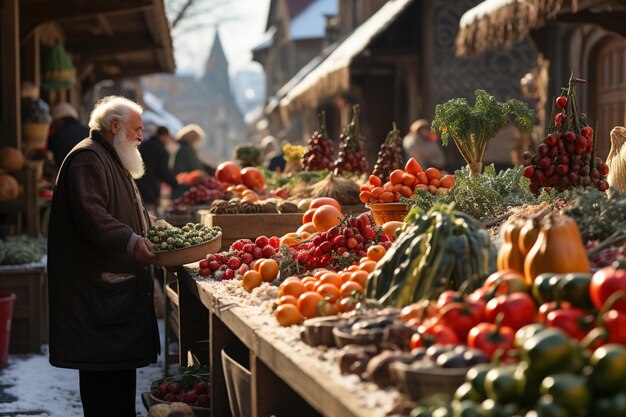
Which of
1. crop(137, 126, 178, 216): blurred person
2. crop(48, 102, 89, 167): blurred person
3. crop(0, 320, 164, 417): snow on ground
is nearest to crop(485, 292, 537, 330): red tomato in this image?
crop(0, 320, 164, 417): snow on ground

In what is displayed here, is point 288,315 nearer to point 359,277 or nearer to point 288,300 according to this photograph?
point 288,300

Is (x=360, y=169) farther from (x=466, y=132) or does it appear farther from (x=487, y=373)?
(x=487, y=373)

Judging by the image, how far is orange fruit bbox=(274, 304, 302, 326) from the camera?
386cm

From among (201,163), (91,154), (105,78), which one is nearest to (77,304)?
(91,154)

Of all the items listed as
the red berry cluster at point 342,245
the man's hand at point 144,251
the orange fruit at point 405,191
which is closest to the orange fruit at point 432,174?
the orange fruit at point 405,191

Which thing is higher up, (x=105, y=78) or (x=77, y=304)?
(x=105, y=78)

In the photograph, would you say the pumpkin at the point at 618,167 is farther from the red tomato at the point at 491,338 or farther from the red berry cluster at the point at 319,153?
the red berry cluster at the point at 319,153

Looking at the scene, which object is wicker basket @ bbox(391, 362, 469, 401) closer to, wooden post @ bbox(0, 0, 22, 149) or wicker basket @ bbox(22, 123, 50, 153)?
wooden post @ bbox(0, 0, 22, 149)

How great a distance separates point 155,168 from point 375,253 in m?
10.8

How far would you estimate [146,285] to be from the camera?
227 inches

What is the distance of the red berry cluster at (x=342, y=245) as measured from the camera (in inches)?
193

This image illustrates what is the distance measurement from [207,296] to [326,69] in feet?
41.0

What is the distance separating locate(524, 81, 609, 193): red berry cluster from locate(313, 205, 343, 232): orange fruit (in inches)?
58.4

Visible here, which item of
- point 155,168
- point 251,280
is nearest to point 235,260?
point 251,280
